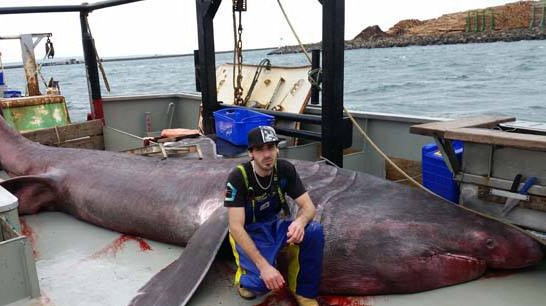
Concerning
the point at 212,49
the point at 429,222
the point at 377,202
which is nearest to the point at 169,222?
the point at 377,202

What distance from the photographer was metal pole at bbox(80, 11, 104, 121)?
8.45 m

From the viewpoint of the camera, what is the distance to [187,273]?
3.49 meters

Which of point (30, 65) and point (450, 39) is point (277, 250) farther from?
point (450, 39)

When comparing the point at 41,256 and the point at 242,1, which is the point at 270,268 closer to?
the point at 41,256

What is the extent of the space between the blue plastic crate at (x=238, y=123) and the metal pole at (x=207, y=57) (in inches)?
18.8

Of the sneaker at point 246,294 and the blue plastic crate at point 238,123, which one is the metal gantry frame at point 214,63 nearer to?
the blue plastic crate at point 238,123

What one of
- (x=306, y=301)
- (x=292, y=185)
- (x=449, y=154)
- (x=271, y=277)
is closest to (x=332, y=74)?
(x=449, y=154)

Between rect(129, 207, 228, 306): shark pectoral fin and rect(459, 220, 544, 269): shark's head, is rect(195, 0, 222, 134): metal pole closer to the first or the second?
rect(129, 207, 228, 306): shark pectoral fin

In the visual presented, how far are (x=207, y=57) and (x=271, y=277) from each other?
485 centimetres

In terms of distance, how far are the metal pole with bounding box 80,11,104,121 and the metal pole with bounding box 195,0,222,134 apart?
214 cm

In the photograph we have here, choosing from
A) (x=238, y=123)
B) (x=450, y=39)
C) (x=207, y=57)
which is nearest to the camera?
(x=238, y=123)

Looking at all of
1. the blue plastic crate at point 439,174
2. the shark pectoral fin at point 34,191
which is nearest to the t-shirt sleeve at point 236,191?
the blue plastic crate at point 439,174

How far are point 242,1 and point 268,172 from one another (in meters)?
4.05

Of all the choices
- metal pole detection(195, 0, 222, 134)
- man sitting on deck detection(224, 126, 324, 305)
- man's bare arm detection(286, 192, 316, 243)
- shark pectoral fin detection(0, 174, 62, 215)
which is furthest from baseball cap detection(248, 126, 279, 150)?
metal pole detection(195, 0, 222, 134)
